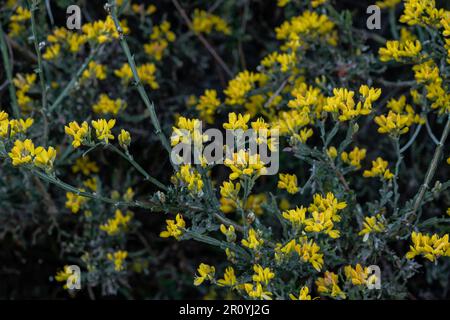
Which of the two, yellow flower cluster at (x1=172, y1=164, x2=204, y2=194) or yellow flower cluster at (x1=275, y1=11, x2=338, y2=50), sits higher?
yellow flower cluster at (x1=275, y1=11, x2=338, y2=50)

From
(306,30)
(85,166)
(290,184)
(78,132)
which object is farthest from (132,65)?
(85,166)

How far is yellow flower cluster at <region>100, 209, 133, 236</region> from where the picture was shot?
256 centimetres

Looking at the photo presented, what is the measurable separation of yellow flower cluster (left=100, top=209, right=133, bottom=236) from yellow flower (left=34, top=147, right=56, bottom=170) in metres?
0.77

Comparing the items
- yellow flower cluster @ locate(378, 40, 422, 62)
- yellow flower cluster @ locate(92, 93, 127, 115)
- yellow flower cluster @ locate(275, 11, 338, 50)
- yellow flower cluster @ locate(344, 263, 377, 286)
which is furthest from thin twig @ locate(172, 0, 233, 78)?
yellow flower cluster @ locate(344, 263, 377, 286)

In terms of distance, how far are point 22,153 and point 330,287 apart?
1.01 m

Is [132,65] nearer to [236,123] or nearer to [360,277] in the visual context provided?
[236,123]

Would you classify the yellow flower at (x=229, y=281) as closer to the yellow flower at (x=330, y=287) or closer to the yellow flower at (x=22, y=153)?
the yellow flower at (x=330, y=287)

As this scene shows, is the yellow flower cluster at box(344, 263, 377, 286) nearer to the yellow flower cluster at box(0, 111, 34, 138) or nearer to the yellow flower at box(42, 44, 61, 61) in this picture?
the yellow flower cluster at box(0, 111, 34, 138)

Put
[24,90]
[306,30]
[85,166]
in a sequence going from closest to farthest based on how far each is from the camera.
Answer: [306,30], [24,90], [85,166]

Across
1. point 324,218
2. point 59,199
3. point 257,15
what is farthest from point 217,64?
point 324,218

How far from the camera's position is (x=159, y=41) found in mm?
3133

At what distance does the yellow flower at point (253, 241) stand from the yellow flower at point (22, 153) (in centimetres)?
66

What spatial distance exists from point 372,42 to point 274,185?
951mm

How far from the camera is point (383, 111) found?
296 centimetres
